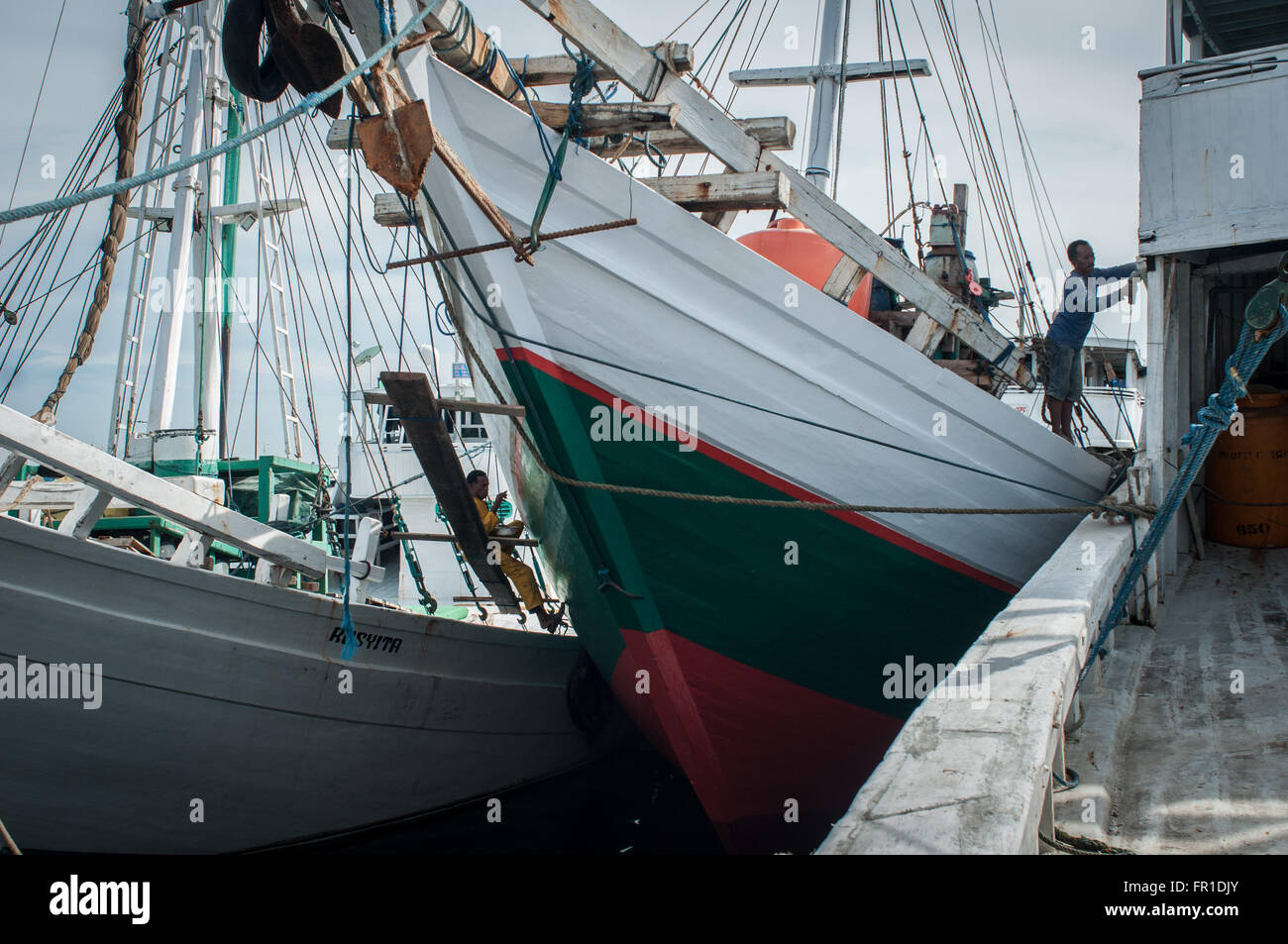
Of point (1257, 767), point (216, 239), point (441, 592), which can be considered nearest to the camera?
point (1257, 767)

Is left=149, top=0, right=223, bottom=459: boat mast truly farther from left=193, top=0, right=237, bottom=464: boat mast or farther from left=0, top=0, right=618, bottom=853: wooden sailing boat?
left=0, top=0, right=618, bottom=853: wooden sailing boat

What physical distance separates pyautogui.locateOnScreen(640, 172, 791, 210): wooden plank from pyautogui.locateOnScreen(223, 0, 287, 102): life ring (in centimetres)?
191

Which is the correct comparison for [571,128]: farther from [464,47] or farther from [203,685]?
[203,685]

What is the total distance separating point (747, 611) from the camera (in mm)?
5340

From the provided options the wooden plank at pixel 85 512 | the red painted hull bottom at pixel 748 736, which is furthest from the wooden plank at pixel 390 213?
the red painted hull bottom at pixel 748 736

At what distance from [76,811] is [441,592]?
13.5m

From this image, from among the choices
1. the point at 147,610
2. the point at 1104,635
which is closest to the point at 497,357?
the point at 147,610

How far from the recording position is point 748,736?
5.52m

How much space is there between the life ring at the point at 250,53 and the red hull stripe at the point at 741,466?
1.74 metres

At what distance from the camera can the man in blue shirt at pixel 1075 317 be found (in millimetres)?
6637

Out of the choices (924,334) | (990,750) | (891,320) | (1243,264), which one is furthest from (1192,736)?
(1243,264)

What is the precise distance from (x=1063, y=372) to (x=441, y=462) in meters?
4.56

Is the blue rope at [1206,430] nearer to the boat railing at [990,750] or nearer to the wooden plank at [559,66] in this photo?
the boat railing at [990,750]
